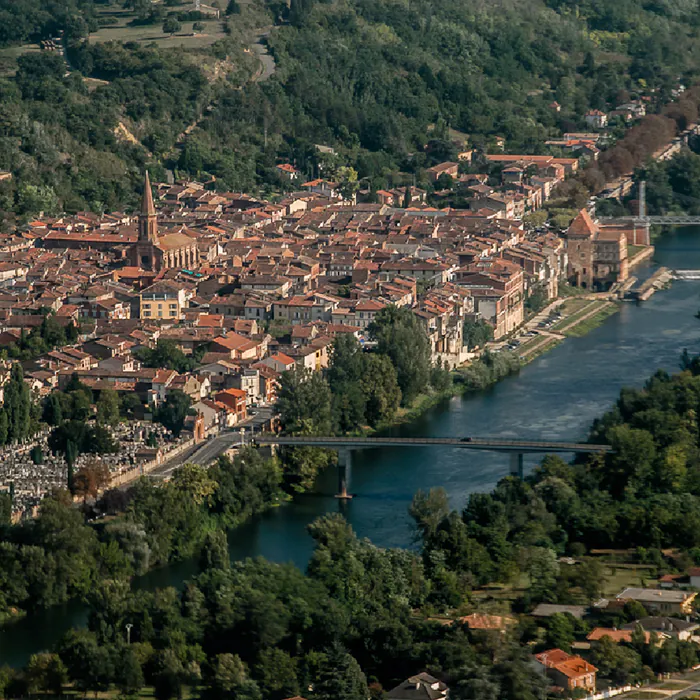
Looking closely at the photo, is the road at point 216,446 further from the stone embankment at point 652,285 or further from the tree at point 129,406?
the stone embankment at point 652,285

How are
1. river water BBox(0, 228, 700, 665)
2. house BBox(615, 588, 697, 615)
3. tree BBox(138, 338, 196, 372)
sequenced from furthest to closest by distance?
1. tree BBox(138, 338, 196, 372)
2. river water BBox(0, 228, 700, 665)
3. house BBox(615, 588, 697, 615)

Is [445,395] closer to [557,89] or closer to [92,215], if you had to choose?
[92,215]

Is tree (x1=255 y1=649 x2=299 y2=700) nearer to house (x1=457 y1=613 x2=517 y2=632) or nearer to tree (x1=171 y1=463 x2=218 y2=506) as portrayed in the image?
house (x1=457 y1=613 x2=517 y2=632)

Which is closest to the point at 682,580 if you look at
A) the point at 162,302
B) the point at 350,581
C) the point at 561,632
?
the point at 561,632

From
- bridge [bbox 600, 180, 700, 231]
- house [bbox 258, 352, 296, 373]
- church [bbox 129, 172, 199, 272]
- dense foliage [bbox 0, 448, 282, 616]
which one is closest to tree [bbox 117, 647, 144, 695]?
dense foliage [bbox 0, 448, 282, 616]

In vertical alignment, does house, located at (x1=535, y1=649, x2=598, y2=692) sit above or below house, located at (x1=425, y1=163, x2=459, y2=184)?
below

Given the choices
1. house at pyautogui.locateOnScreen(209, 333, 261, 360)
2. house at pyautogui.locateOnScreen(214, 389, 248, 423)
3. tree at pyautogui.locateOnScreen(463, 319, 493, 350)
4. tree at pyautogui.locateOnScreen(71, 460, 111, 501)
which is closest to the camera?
tree at pyautogui.locateOnScreen(71, 460, 111, 501)
